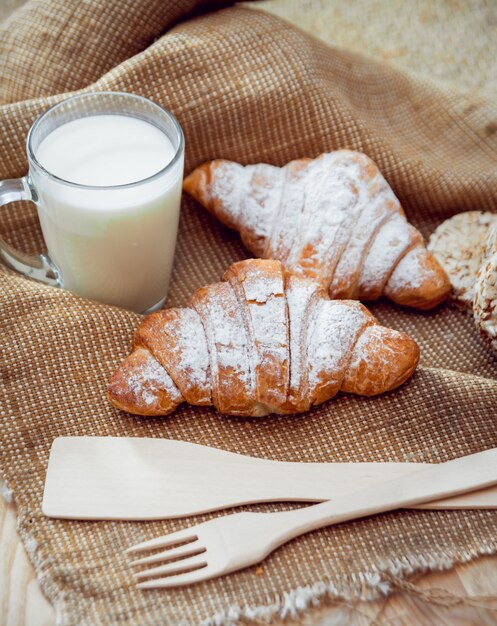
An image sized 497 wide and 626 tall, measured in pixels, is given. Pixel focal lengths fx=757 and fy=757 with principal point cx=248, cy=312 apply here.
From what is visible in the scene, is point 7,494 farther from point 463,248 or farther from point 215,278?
point 463,248

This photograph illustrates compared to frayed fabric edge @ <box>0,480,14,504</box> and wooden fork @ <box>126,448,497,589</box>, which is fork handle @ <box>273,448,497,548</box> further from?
frayed fabric edge @ <box>0,480,14,504</box>

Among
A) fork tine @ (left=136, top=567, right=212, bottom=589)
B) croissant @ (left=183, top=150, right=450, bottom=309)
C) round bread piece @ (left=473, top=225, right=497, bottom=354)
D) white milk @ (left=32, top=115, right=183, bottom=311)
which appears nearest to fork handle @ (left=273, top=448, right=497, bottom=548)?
fork tine @ (left=136, top=567, right=212, bottom=589)

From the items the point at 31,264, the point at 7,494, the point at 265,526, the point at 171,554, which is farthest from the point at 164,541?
the point at 31,264

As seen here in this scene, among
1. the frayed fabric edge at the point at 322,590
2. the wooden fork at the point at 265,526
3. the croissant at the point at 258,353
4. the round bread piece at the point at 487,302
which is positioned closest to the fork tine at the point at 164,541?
the wooden fork at the point at 265,526

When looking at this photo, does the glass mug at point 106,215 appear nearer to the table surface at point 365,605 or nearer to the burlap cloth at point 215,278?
the burlap cloth at point 215,278

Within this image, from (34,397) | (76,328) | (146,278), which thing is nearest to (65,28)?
(146,278)

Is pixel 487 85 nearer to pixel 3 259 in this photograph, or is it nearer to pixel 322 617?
pixel 3 259
